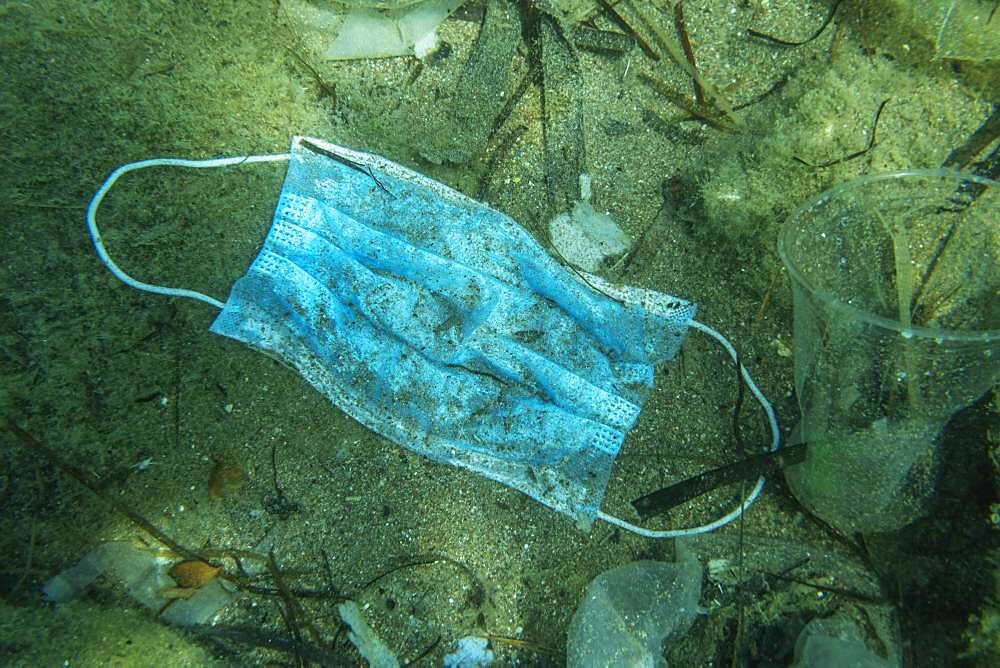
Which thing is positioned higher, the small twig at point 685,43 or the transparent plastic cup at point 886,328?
the small twig at point 685,43

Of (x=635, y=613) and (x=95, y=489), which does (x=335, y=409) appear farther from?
(x=635, y=613)

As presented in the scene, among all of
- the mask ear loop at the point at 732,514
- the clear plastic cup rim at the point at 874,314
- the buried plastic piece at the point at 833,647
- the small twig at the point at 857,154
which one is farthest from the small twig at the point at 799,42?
the buried plastic piece at the point at 833,647

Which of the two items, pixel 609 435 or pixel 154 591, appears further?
pixel 609 435

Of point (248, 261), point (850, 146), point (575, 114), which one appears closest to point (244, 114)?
point (248, 261)

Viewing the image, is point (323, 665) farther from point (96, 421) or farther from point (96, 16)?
point (96, 16)

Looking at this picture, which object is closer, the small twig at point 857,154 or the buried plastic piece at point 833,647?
the buried plastic piece at point 833,647

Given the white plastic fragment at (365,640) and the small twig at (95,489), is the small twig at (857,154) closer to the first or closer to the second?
the white plastic fragment at (365,640)

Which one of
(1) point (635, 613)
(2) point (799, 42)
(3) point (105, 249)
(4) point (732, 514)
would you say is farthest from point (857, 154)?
(3) point (105, 249)
